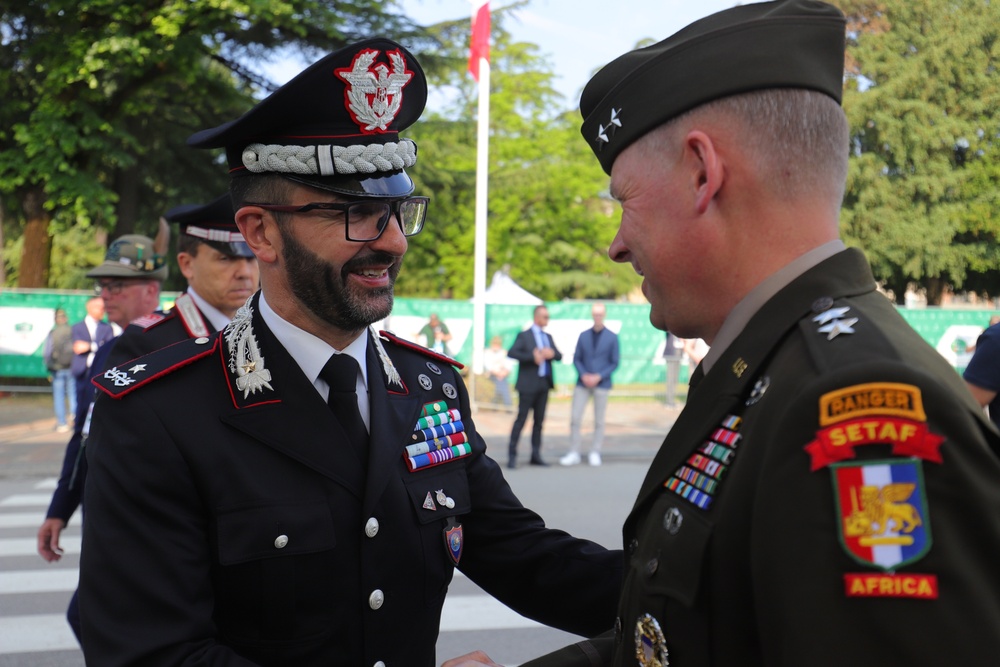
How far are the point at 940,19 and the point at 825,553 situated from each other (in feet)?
20.1

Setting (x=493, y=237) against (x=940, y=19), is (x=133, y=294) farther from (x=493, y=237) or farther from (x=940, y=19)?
(x=493, y=237)

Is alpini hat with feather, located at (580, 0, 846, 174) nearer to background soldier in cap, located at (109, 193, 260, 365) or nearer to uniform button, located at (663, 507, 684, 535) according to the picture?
uniform button, located at (663, 507, 684, 535)

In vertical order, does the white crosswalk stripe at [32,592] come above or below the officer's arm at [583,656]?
below

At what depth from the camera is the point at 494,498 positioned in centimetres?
241

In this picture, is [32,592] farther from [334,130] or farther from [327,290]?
[334,130]

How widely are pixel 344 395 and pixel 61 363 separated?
1133cm

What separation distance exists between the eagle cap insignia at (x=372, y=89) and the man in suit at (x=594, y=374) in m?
9.57

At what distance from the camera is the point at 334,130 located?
2.13 m

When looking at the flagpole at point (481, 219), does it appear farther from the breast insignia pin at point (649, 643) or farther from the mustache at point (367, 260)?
the breast insignia pin at point (649, 643)

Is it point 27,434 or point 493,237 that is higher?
point 493,237

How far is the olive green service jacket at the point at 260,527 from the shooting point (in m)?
1.77

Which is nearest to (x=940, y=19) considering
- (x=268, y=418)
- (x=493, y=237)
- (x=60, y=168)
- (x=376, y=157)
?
(x=376, y=157)

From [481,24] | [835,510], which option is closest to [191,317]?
[835,510]

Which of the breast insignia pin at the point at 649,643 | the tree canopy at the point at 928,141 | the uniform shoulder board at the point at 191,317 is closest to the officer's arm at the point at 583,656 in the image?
the breast insignia pin at the point at 649,643
